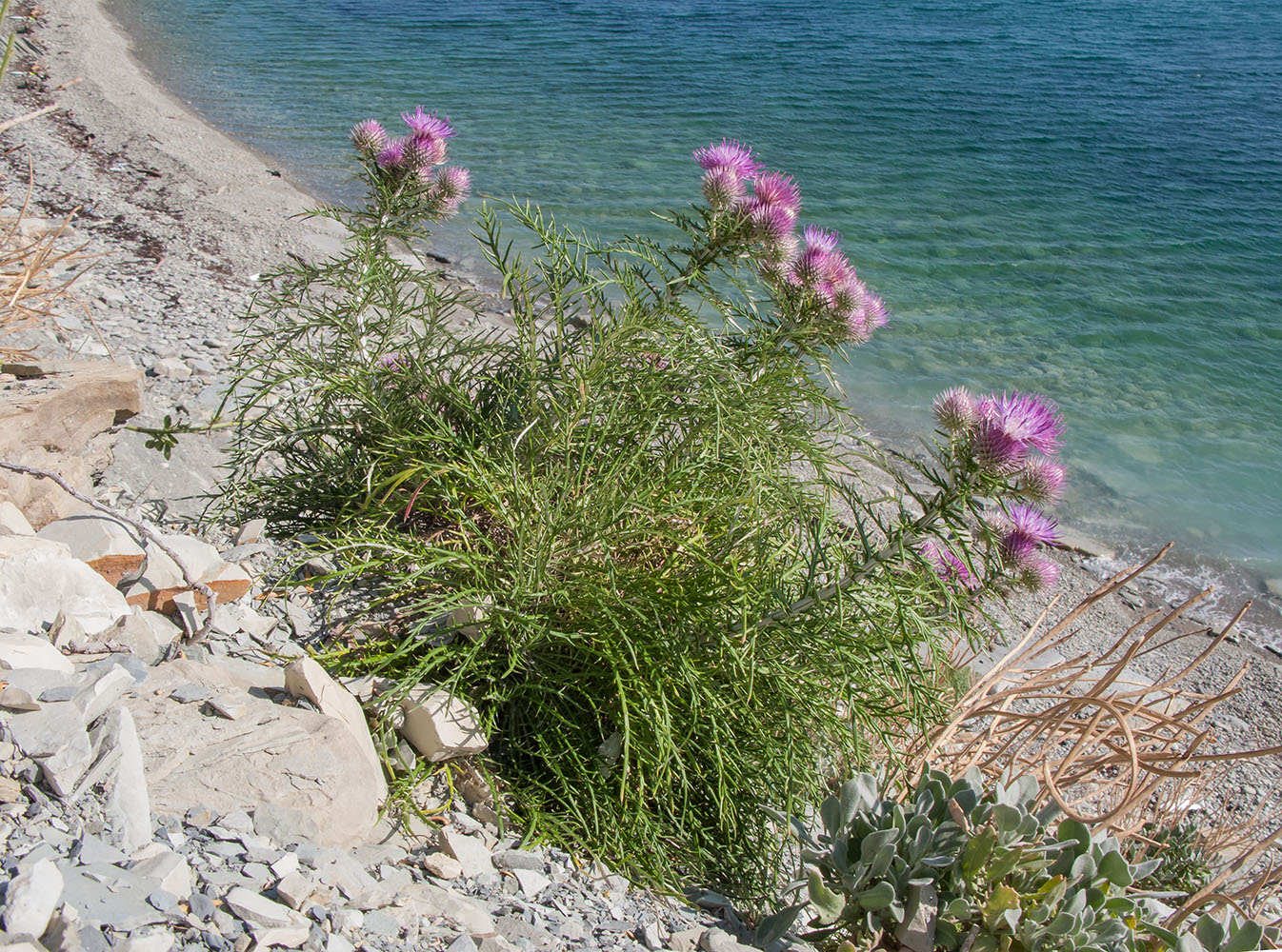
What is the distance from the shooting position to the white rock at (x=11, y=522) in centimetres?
258

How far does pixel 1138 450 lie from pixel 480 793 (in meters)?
6.43

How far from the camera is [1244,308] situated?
32.2 ft

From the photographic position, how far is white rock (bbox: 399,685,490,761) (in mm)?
2580

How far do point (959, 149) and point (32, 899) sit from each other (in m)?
14.2

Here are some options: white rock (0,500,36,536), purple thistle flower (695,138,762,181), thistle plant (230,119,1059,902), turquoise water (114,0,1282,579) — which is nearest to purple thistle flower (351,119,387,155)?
thistle plant (230,119,1059,902)

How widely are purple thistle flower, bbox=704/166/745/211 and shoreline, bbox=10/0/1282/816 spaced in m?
1.46

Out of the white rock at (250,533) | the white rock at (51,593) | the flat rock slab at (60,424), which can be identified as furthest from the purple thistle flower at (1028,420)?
the flat rock slab at (60,424)

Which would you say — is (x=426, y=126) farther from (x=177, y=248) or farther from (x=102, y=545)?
(x=177, y=248)

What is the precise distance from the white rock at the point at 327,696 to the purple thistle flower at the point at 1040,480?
5.44 feet

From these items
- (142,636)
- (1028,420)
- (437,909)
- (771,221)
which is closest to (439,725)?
(437,909)

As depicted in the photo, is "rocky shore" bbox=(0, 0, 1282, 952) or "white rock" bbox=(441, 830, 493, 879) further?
"white rock" bbox=(441, 830, 493, 879)

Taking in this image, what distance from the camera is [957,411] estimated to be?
2.23 m

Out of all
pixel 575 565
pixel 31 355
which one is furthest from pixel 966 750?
pixel 31 355

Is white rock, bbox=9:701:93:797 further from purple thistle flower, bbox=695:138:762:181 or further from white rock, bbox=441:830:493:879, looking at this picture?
purple thistle flower, bbox=695:138:762:181
